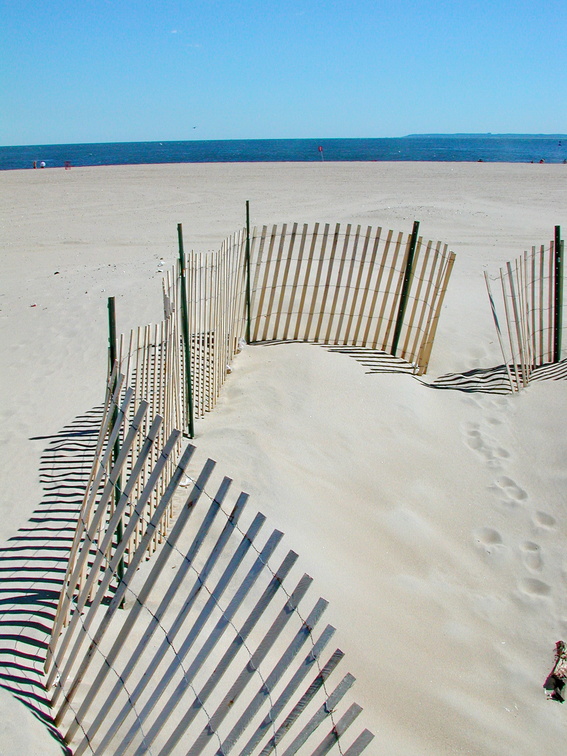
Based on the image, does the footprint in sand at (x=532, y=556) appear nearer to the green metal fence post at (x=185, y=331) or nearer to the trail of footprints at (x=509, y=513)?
the trail of footprints at (x=509, y=513)

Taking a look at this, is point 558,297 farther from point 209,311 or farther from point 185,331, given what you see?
point 185,331

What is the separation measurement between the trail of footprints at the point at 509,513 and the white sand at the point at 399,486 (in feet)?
0.04

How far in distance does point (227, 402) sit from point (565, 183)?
2816 cm

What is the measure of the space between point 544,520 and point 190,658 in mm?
3254

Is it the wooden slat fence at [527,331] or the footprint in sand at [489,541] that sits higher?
the wooden slat fence at [527,331]

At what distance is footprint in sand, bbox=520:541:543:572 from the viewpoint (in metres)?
4.76

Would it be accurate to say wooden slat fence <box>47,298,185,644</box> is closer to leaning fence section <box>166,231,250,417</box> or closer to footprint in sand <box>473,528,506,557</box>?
leaning fence section <box>166,231,250,417</box>

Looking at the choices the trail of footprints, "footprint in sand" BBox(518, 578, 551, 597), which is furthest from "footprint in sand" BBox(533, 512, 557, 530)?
"footprint in sand" BBox(518, 578, 551, 597)

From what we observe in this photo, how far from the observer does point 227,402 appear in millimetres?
6637

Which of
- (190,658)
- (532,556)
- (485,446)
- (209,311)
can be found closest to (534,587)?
(532,556)

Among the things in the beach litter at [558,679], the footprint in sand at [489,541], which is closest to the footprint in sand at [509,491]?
the footprint in sand at [489,541]

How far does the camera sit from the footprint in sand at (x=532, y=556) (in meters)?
4.76

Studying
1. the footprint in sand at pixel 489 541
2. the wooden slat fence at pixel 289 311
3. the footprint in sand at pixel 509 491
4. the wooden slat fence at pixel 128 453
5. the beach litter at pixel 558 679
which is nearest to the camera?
the wooden slat fence at pixel 128 453

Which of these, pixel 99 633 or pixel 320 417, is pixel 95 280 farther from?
pixel 99 633
